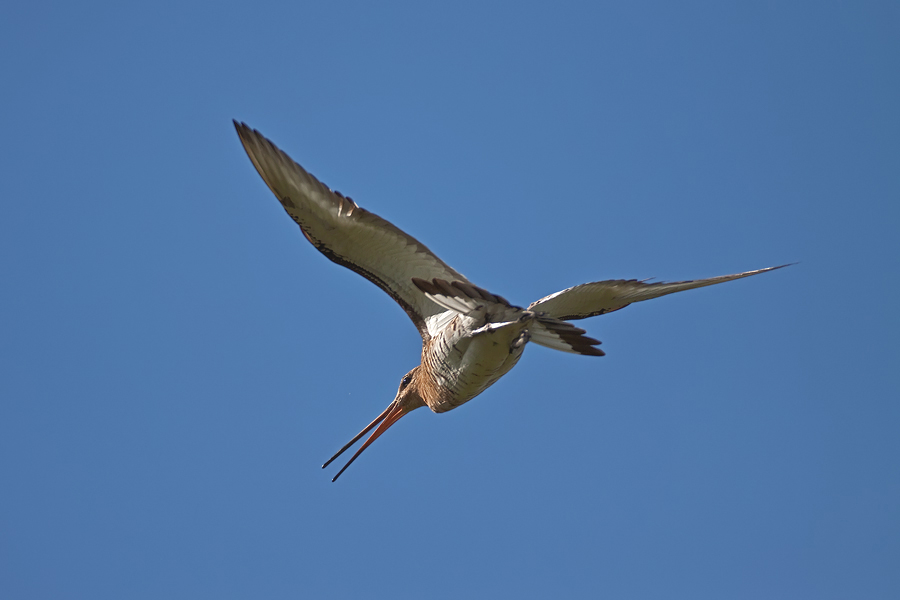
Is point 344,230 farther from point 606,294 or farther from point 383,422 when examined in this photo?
point 383,422

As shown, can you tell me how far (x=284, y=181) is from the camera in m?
Result: 8.39

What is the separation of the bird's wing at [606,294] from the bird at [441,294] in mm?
11

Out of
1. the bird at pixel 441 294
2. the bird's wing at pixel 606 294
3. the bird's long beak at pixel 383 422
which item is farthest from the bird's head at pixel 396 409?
the bird's wing at pixel 606 294

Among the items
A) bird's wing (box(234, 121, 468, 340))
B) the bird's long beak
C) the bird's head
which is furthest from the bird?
the bird's long beak

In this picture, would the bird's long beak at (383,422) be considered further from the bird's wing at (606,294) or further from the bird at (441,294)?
the bird's wing at (606,294)

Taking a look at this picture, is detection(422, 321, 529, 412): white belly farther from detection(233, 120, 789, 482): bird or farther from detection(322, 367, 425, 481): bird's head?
detection(322, 367, 425, 481): bird's head

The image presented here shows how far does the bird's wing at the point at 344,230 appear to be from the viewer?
27.3 feet

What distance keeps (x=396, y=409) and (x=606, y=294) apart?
3.40 metres

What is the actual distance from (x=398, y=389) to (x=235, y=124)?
14.5 feet

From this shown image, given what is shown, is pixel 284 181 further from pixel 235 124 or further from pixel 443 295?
pixel 443 295

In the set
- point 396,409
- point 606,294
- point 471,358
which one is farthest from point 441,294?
point 396,409

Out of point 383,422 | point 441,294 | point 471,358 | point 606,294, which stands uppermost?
point 606,294

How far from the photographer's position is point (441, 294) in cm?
789

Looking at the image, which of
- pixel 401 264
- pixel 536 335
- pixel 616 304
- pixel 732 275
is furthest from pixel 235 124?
pixel 732 275
